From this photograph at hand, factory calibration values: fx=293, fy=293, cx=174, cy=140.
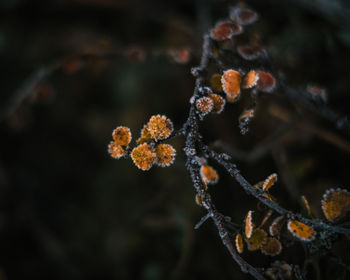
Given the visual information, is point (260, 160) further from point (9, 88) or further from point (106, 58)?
point (9, 88)

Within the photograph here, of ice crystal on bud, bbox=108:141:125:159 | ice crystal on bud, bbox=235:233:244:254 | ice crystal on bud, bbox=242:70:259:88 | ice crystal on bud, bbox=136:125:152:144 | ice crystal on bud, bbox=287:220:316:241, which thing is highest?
ice crystal on bud, bbox=108:141:125:159

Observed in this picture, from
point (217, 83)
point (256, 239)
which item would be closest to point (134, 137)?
point (217, 83)

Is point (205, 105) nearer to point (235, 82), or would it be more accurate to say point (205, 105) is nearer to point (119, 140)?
point (235, 82)

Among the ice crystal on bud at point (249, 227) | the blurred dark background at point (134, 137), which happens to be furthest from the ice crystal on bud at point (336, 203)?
the ice crystal on bud at point (249, 227)

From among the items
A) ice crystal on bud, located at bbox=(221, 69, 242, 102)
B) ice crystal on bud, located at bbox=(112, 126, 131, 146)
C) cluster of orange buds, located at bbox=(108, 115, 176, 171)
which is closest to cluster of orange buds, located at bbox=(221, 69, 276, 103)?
ice crystal on bud, located at bbox=(221, 69, 242, 102)

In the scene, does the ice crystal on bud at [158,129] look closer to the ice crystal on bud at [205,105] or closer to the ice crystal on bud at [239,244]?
the ice crystal on bud at [205,105]

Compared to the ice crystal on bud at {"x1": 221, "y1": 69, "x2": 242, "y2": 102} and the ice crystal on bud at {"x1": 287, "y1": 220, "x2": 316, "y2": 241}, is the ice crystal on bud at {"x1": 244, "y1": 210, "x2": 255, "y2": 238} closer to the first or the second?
the ice crystal on bud at {"x1": 287, "y1": 220, "x2": 316, "y2": 241}

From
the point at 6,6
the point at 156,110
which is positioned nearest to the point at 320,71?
the point at 156,110
